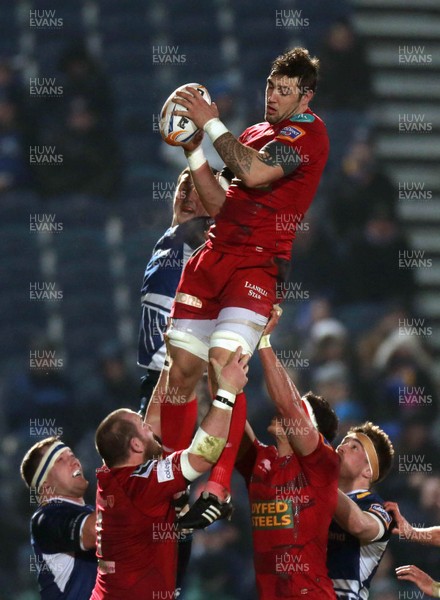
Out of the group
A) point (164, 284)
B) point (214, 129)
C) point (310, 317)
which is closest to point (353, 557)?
point (164, 284)

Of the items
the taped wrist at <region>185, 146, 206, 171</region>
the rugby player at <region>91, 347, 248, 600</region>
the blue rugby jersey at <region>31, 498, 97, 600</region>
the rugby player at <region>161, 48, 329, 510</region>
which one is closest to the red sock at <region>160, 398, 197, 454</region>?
the rugby player at <region>161, 48, 329, 510</region>

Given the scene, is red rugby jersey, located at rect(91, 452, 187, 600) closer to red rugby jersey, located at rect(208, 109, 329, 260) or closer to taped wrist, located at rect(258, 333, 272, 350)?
taped wrist, located at rect(258, 333, 272, 350)

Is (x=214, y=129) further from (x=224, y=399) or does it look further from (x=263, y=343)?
(x=224, y=399)

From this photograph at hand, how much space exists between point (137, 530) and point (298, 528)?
2.75 ft

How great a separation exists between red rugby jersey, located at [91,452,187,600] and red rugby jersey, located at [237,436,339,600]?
0.47m

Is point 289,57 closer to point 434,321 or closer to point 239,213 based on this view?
point 239,213

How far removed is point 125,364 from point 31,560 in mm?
2055

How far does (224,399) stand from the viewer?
6.24 meters

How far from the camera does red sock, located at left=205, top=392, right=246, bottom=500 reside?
6211 mm

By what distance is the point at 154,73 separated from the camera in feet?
44.1

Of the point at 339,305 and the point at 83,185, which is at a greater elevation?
the point at 83,185

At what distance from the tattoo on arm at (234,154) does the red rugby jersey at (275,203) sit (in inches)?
9.6

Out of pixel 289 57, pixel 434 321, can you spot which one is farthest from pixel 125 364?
pixel 289 57

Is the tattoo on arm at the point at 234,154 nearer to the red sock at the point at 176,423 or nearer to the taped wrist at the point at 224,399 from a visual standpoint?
the taped wrist at the point at 224,399
